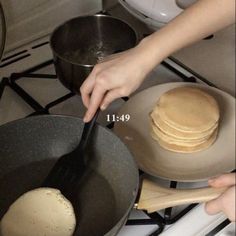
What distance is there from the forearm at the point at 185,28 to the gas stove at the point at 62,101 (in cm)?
17

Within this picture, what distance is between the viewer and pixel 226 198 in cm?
47

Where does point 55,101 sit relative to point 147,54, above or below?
below

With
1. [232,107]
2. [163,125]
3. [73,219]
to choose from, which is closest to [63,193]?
[73,219]

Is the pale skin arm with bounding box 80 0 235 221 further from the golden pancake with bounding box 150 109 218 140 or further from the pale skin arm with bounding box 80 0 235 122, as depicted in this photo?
the golden pancake with bounding box 150 109 218 140

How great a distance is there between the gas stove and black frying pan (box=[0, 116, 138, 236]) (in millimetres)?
33

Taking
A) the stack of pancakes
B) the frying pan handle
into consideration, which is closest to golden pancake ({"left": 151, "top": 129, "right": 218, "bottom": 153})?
the stack of pancakes

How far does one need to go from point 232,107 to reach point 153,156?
15 cm

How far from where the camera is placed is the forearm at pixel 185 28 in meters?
0.52

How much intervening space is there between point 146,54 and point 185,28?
2.3 inches

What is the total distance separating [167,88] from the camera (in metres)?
0.71

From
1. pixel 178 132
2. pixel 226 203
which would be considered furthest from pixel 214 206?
pixel 178 132

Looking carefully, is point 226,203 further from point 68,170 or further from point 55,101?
point 55,101

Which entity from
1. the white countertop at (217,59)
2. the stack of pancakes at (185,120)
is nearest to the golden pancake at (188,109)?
the stack of pancakes at (185,120)

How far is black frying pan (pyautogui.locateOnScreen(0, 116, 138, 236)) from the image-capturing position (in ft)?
1.82
